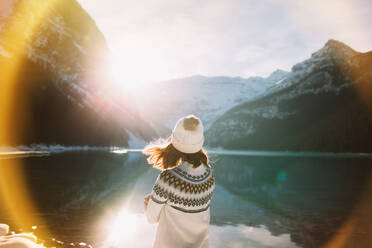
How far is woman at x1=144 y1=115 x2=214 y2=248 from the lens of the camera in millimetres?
4449

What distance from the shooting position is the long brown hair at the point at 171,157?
4594 mm

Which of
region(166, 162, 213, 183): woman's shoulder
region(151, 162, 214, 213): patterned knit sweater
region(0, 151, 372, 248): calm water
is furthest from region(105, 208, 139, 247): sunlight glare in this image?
region(166, 162, 213, 183): woman's shoulder

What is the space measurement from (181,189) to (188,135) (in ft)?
2.53

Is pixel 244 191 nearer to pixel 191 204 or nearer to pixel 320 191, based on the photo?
pixel 320 191

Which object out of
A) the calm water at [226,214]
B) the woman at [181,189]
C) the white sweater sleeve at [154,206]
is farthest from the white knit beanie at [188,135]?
the calm water at [226,214]

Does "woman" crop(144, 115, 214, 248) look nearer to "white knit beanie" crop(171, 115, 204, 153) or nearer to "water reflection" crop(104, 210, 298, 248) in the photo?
"white knit beanie" crop(171, 115, 204, 153)

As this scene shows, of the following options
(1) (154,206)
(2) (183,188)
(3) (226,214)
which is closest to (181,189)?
(2) (183,188)

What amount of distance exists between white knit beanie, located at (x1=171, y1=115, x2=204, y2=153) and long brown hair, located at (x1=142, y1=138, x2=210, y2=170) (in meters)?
0.09

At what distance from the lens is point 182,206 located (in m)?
4.55

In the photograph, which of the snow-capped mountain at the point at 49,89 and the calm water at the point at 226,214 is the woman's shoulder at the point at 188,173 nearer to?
the calm water at the point at 226,214

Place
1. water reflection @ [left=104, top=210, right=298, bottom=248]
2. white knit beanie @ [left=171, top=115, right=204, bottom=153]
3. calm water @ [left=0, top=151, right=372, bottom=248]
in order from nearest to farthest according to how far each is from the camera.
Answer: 1. white knit beanie @ [left=171, top=115, right=204, bottom=153]
2. water reflection @ [left=104, top=210, right=298, bottom=248]
3. calm water @ [left=0, top=151, right=372, bottom=248]

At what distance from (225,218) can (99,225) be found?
7.59 metres

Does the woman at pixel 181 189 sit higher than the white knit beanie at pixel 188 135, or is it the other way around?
the white knit beanie at pixel 188 135

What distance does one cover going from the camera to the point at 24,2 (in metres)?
188
